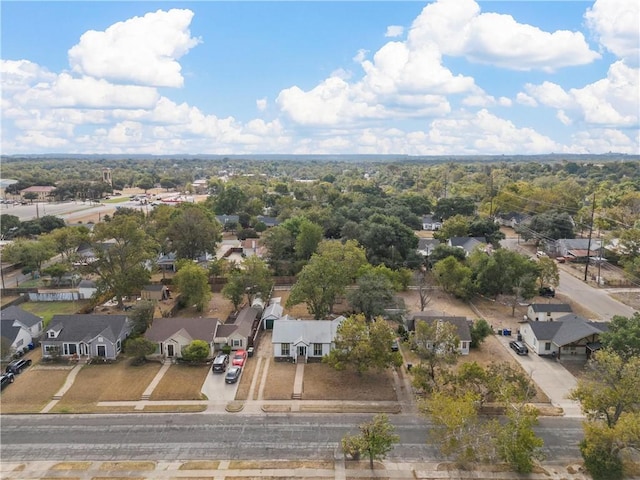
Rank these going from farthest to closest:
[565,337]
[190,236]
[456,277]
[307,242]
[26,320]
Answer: [307,242], [190,236], [456,277], [26,320], [565,337]

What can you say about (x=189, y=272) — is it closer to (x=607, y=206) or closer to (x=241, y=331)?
(x=241, y=331)

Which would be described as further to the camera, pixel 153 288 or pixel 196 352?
pixel 153 288

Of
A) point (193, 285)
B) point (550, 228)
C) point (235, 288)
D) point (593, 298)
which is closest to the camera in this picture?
point (235, 288)

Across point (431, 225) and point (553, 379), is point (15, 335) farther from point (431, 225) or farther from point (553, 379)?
point (431, 225)

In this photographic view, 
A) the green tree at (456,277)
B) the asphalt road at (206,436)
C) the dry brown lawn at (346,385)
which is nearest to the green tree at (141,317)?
the asphalt road at (206,436)

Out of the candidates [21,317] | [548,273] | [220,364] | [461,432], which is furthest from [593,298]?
[21,317]

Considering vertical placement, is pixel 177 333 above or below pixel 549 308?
below
